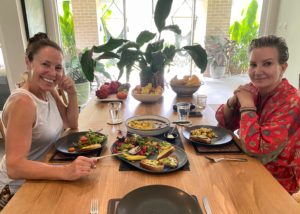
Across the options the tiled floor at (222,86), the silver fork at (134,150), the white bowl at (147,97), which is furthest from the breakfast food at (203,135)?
the tiled floor at (222,86)

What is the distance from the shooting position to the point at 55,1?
298 cm

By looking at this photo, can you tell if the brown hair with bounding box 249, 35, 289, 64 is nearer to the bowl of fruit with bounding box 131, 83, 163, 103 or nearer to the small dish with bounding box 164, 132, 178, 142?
the small dish with bounding box 164, 132, 178, 142

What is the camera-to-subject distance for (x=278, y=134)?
1065 millimetres

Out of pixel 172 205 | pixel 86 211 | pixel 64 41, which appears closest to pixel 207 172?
pixel 172 205

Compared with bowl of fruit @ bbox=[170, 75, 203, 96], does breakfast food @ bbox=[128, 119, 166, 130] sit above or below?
below

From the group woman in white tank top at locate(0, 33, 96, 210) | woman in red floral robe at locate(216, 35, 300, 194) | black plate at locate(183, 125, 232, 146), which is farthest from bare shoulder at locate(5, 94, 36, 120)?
woman in red floral robe at locate(216, 35, 300, 194)

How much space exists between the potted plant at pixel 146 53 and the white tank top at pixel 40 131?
635mm

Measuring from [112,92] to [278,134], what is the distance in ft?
4.77

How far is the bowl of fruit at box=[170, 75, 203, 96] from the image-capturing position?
200cm

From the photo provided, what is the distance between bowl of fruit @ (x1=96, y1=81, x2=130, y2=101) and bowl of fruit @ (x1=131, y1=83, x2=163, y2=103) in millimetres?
165

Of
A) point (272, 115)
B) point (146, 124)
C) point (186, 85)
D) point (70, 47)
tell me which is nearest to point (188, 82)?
point (186, 85)

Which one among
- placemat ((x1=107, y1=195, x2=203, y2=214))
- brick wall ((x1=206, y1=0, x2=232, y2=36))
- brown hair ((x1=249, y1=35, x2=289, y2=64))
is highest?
brick wall ((x1=206, y1=0, x2=232, y2=36))

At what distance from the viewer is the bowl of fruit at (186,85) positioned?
1999mm

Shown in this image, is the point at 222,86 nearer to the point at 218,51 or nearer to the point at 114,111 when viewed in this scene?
the point at 218,51
